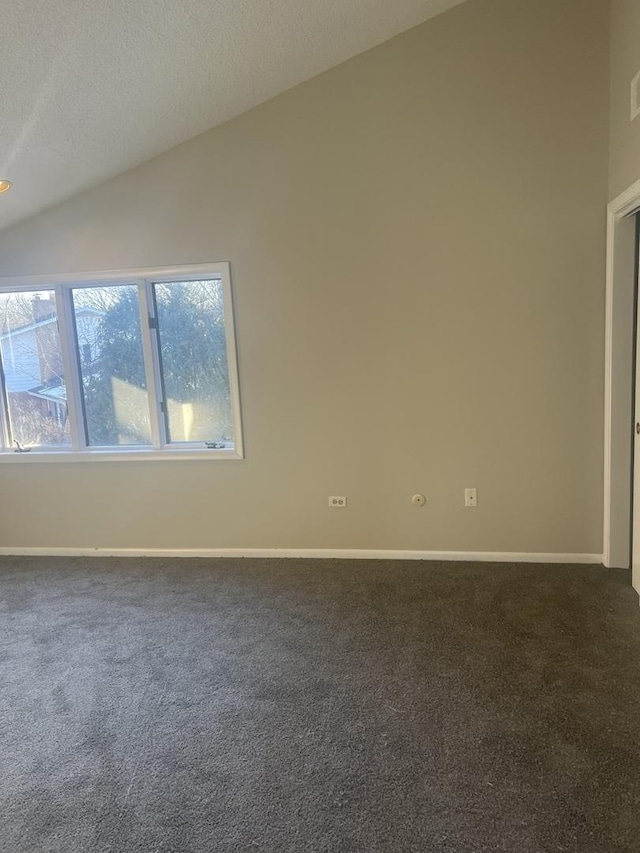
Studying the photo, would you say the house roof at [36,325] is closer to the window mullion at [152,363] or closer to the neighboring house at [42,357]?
the neighboring house at [42,357]

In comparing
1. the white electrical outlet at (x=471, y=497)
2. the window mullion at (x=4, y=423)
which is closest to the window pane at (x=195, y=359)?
the window mullion at (x=4, y=423)

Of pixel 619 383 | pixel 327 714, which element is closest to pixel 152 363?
pixel 327 714

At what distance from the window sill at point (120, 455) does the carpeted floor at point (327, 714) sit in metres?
0.85

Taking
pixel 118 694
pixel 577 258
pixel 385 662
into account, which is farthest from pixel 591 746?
pixel 577 258

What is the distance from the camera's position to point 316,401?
3.37 meters

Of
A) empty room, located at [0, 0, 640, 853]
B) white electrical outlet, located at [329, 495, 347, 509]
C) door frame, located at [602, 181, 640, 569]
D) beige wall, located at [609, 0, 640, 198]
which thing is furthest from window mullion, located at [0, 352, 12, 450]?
beige wall, located at [609, 0, 640, 198]

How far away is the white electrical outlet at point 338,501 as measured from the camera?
11.3 feet

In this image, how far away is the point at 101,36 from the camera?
2.21 m

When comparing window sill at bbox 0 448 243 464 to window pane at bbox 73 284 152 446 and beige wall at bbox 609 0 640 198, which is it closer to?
window pane at bbox 73 284 152 446

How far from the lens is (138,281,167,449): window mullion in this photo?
349cm

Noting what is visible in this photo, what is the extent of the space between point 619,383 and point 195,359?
8.82 feet

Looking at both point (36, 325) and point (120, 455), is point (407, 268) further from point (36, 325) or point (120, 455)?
point (36, 325)

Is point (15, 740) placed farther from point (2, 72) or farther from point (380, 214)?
point (380, 214)

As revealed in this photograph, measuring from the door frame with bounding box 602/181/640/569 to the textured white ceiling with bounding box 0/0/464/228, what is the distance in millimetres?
1652
